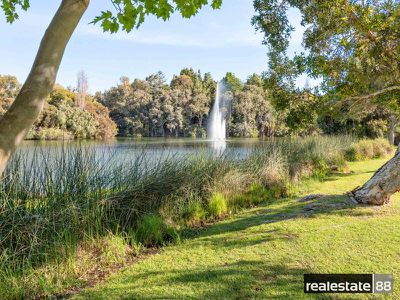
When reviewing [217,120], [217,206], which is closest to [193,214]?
[217,206]

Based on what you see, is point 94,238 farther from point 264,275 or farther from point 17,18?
point 17,18

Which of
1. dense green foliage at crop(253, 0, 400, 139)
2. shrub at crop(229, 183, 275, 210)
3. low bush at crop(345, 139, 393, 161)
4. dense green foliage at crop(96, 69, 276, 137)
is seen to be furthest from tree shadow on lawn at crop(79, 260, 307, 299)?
dense green foliage at crop(96, 69, 276, 137)

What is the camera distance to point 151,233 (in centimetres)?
486

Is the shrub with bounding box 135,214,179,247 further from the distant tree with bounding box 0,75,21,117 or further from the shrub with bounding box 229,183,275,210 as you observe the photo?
the distant tree with bounding box 0,75,21,117

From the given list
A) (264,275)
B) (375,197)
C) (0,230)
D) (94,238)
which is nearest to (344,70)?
(375,197)

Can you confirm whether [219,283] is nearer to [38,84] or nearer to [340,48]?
[38,84]

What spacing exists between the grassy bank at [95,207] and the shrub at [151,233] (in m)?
0.01

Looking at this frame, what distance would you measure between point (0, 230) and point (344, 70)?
632cm

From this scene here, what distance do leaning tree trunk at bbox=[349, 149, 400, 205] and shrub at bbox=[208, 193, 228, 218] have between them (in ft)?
8.56

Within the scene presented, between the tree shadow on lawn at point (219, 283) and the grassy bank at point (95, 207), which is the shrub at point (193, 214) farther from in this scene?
the tree shadow on lawn at point (219, 283)

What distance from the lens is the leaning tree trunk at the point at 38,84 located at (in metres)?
1.73

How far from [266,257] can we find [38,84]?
327cm

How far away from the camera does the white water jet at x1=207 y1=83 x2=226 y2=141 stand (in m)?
48.5

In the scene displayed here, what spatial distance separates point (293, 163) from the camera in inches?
386
